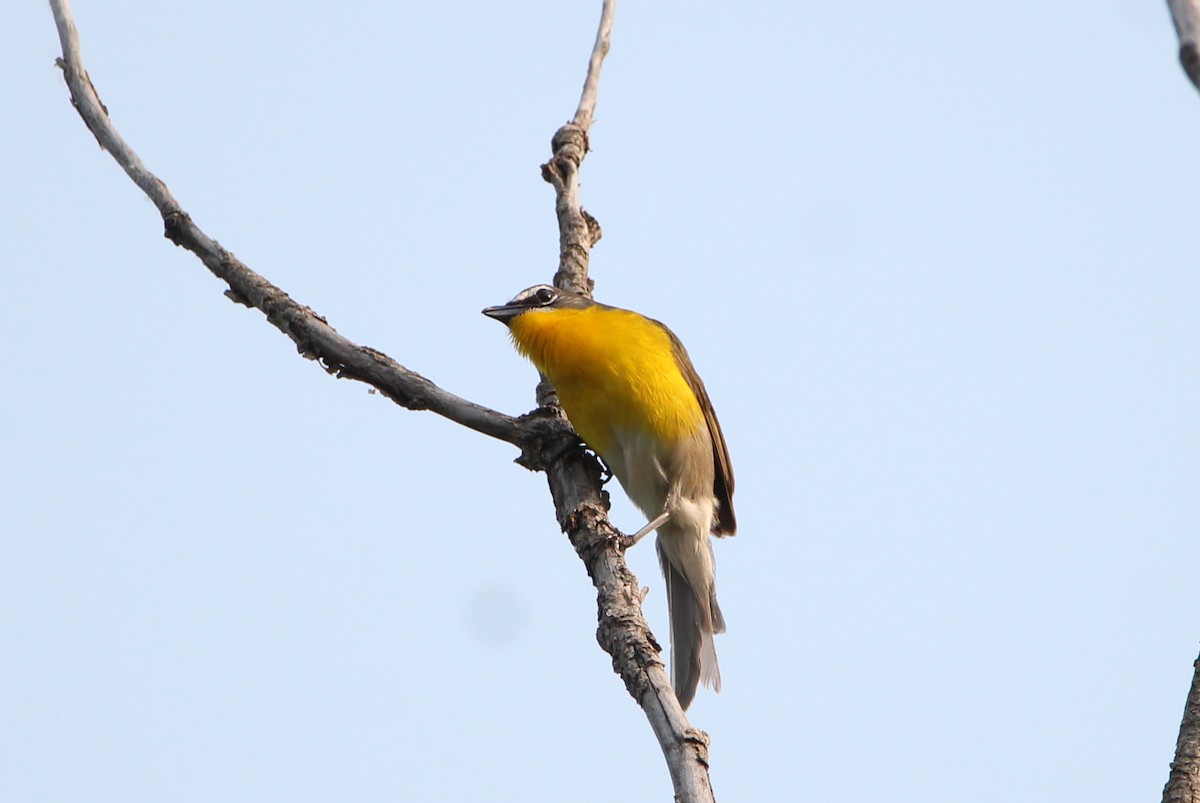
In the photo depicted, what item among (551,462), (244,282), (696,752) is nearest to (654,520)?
(551,462)

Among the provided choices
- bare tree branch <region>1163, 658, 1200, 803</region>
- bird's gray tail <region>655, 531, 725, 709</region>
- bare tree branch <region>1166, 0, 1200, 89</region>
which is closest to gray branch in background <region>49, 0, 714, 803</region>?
bird's gray tail <region>655, 531, 725, 709</region>

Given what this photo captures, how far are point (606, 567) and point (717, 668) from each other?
82.0 inches

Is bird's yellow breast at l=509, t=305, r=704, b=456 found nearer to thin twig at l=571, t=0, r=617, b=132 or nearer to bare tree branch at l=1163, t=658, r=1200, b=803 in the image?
thin twig at l=571, t=0, r=617, b=132

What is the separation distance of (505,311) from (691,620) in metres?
1.87

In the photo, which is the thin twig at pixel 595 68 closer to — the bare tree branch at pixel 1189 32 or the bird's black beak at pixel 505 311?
the bird's black beak at pixel 505 311

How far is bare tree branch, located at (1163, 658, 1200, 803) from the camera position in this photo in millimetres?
2959

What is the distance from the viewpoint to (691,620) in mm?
6188

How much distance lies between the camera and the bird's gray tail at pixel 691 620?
5953 millimetres

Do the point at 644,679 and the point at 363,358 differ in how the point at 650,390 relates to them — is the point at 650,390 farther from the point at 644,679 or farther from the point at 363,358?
the point at 644,679

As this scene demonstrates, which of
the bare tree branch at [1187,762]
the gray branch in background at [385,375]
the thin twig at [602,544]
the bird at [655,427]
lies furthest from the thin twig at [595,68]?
the bare tree branch at [1187,762]

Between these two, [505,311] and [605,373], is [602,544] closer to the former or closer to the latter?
[605,373]

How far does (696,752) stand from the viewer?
2992 millimetres

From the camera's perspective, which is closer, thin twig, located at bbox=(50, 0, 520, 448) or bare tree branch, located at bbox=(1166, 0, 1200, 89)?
bare tree branch, located at bbox=(1166, 0, 1200, 89)

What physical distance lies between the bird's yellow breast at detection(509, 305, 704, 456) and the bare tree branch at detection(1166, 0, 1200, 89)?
3658mm
